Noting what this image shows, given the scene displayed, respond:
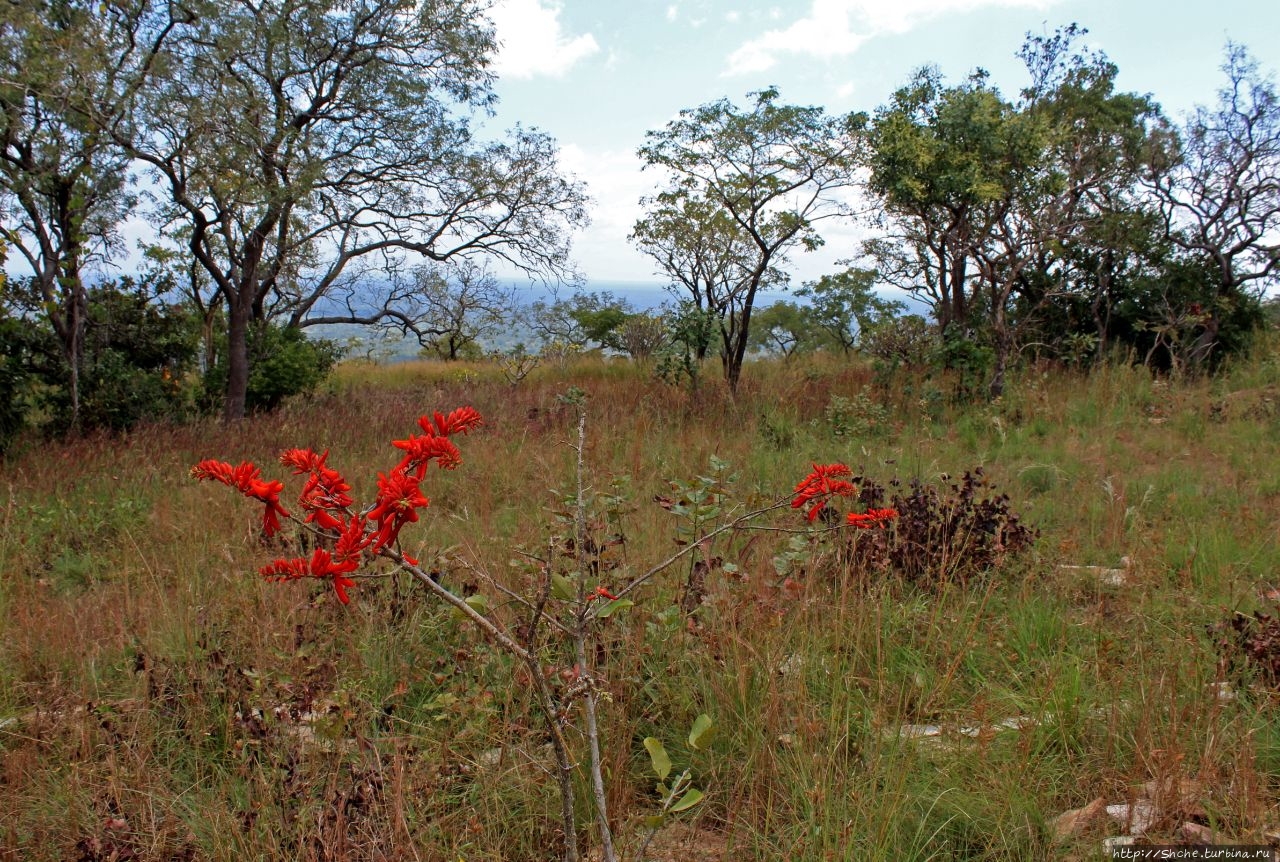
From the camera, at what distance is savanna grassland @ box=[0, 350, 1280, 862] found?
1.79 metres

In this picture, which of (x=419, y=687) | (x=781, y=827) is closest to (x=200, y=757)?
(x=419, y=687)

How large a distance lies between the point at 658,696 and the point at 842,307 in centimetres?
1588

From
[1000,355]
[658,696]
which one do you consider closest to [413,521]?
[658,696]

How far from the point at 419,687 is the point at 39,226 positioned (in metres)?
6.95

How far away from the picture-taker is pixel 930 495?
144 inches

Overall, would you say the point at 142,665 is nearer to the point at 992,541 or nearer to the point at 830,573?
the point at 830,573

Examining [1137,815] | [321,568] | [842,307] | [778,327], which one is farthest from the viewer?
[778,327]

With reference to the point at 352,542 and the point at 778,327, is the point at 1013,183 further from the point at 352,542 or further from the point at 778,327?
the point at 778,327

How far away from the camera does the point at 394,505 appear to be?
43.1 inches

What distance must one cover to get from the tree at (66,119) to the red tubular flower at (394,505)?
6.14 meters

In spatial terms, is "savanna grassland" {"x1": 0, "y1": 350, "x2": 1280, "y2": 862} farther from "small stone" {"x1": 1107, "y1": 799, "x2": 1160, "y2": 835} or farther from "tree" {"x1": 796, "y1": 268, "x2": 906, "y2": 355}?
"tree" {"x1": 796, "y1": 268, "x2": 906, "y2": 355}

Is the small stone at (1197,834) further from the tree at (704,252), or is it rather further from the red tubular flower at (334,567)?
the tree at (704,252)

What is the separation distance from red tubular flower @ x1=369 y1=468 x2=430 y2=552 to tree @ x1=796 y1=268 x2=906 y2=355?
1430 cm


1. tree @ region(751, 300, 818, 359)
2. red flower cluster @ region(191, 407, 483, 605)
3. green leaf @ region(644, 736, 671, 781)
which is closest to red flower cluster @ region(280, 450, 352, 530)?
red flower cluster @ region(191, 407, 483, 605)
